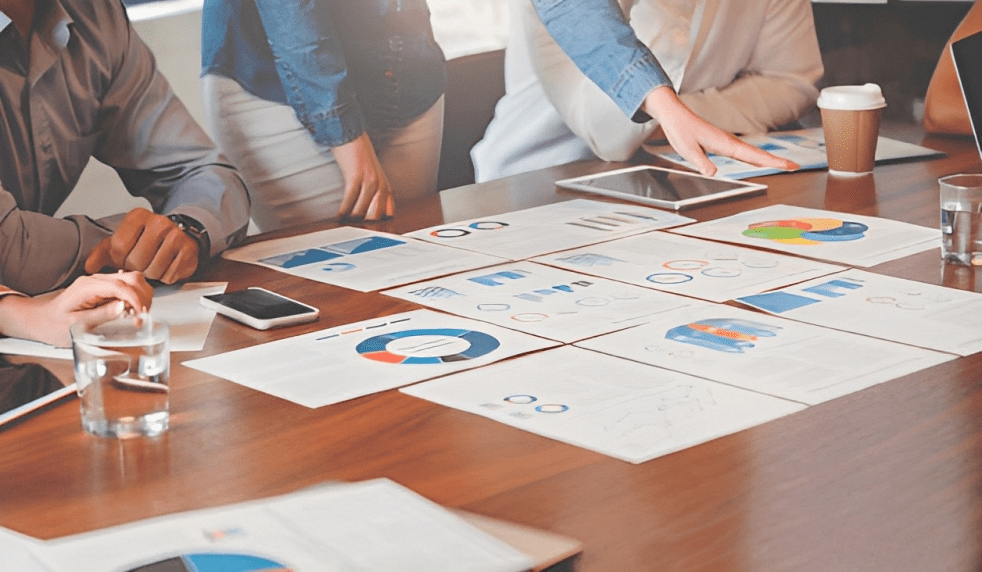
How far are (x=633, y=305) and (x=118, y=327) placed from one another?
0.58 metres

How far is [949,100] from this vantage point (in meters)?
2.43

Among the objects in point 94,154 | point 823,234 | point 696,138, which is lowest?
point 823,234

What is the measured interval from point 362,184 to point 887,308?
1.10m

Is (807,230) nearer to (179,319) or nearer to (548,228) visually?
(548,228)

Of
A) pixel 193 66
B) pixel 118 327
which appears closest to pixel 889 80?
pixel 193 66

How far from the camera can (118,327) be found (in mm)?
1002

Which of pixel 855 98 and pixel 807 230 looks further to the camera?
pixel 855 98

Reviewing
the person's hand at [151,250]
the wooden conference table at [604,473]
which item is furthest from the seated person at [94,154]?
the wooden conference table at [604,473]

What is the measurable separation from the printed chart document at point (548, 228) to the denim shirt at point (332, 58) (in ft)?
2.06

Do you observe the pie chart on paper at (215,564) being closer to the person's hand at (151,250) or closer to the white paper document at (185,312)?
the white paper document at (185,312)

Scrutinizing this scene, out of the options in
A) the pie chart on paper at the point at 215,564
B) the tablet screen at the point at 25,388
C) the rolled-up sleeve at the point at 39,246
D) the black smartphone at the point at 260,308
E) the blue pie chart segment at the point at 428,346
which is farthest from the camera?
the rolled-up sleeve at the point at 39,246

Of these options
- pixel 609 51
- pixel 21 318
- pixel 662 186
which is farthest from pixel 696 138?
pixel 21 318

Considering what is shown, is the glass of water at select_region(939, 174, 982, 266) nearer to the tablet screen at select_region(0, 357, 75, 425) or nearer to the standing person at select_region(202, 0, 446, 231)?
the standing person at select_region(202, 0, 446, 231)

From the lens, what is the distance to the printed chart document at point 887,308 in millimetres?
1188
